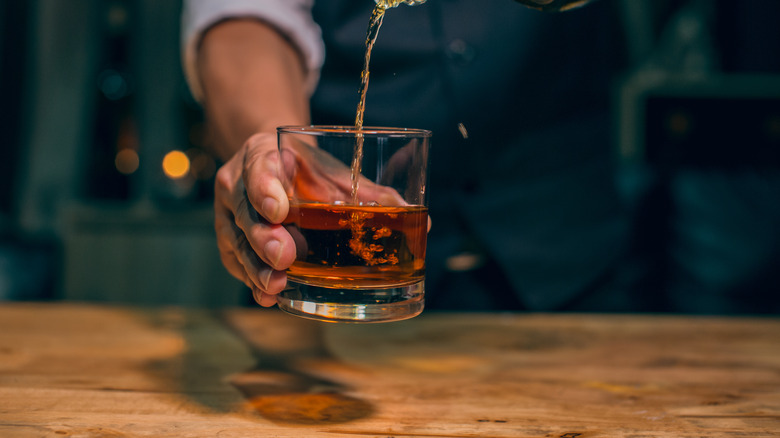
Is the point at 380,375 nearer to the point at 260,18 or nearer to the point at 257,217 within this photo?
the point at 257,217

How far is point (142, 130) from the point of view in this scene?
2.96 m

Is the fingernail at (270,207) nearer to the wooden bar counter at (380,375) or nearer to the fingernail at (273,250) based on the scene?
the fingernail at (273,250)

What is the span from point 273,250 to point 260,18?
70 centimetres

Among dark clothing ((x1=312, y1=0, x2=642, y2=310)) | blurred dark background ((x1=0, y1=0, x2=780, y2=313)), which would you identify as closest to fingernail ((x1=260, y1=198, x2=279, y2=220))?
dark clothing ((x1=312, y1=0, x2=642, y2=310))

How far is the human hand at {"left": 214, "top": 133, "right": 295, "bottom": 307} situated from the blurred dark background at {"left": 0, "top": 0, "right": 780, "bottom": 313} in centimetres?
211

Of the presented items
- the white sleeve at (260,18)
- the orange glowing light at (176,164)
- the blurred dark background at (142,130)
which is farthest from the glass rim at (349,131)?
the orange glowing light at (176,164)

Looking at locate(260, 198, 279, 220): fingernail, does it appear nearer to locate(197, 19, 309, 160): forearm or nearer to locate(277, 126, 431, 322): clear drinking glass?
locate(277, 126, 431, 322): clear drinking glass

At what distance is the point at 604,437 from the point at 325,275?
0.37 m

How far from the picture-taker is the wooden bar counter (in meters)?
0.75

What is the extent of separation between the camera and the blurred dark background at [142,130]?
8.95 ft

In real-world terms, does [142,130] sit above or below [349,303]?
above

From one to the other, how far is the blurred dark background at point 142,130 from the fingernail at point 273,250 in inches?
87.2

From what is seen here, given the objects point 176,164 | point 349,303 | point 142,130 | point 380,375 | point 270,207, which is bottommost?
point 380,375

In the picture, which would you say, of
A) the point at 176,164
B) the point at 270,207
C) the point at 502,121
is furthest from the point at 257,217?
the point at 176,164
